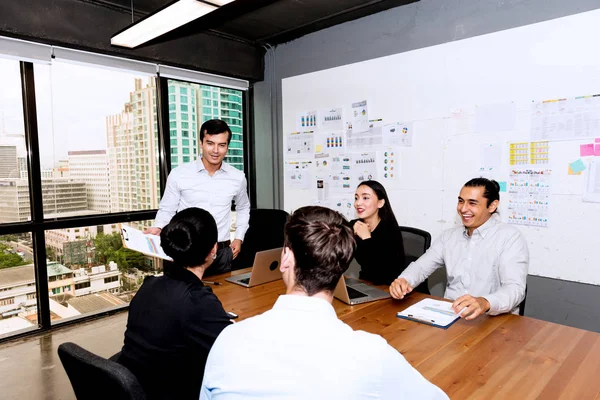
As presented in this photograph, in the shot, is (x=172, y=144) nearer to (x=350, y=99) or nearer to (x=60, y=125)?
(x=60, y=125)

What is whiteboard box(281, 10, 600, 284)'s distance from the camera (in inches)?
104

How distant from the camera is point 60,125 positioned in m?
3.52

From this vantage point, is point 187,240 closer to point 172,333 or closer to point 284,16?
point 172,333

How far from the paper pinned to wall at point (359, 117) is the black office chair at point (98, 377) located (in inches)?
120

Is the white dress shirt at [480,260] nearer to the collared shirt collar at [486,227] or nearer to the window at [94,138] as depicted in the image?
the collared shirt collar at [486,227]

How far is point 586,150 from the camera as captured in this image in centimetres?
260

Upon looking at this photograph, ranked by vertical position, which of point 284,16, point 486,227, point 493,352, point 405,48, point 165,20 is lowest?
point 493,352

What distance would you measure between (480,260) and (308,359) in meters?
1.70

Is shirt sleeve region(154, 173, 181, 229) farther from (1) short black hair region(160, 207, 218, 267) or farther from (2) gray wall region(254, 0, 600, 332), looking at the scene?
(2) gray wall region(254, 0, 600, 332)

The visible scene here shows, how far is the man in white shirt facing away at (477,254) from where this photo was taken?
2012mm

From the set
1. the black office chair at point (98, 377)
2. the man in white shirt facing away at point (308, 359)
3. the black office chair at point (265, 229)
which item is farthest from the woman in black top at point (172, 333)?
the black office chair at point (265, 229)

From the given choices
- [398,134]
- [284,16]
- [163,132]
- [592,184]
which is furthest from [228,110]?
[592,184]

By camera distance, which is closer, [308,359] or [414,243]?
[308,359]

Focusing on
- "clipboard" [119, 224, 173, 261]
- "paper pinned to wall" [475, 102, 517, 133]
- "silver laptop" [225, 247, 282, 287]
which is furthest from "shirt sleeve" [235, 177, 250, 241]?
"paper pinned to wall" [475, 102, 517, 133]
